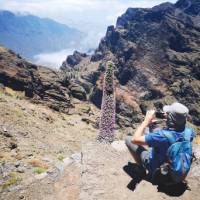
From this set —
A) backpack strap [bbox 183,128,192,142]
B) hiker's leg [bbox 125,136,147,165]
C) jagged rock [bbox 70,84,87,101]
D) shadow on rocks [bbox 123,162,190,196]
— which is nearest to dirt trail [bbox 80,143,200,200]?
shadow on rocks [bbox 123,162,190,196]

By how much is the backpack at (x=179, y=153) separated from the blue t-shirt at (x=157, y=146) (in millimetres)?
106

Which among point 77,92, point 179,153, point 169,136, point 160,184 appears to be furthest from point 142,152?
point 77,92

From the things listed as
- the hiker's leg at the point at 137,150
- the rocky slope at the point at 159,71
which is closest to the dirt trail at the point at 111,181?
the hiker's leg at the point at 137,150

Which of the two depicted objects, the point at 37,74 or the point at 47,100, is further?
the point at 37,74

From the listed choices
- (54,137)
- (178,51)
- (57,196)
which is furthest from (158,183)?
(178,51)

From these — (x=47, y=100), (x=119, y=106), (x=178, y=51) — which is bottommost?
(x=119, y=106)

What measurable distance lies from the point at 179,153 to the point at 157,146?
0.58m

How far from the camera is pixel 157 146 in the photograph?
980cm

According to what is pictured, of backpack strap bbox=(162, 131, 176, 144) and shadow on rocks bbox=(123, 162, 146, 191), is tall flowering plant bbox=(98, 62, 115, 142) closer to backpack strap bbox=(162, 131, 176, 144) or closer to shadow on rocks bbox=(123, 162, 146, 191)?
shadow on rocks bbox=(123, 162, 146, 191)

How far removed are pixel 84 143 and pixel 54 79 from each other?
7111cm

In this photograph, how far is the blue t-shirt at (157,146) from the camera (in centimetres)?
949

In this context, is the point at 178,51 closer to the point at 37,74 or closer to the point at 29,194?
the point at 37,74

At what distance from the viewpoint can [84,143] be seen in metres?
16.3

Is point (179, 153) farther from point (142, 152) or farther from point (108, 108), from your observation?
point (108, 108)
